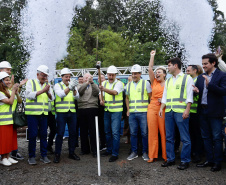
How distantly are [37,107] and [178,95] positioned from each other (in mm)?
3150

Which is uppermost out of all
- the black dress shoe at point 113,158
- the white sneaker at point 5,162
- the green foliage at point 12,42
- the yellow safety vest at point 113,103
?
the green foliage at point 12,42

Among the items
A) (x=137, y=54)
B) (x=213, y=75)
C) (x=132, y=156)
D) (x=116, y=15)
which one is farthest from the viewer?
(x=116, y=15)

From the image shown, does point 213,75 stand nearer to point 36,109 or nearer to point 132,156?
point 132,156

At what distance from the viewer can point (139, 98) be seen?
5.78 meters

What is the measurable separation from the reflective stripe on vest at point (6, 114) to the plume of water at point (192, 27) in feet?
55.8

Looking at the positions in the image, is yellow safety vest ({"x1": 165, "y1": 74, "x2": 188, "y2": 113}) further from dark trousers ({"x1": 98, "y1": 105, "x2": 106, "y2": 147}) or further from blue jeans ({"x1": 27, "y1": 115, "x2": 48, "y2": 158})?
blue jeans ({"x1": 27, "y1": 115, "x2": 48, "y2": 158})

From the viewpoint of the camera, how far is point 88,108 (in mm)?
6238

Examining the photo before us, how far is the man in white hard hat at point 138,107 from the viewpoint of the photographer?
5738 mm

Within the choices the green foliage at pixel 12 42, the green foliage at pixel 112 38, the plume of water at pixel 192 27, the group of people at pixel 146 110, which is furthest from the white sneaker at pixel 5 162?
the plume of water at pixel 192 27

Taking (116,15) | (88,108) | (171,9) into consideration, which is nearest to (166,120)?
(88,108)

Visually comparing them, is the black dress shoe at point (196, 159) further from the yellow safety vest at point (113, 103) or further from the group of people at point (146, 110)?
the yellow safety vest at point (113, 103)

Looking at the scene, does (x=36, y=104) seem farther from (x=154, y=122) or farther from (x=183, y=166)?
(x=183, y=166)

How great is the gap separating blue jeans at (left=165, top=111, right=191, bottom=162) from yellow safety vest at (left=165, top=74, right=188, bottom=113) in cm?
12

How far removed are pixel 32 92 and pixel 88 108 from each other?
59.2 inches
